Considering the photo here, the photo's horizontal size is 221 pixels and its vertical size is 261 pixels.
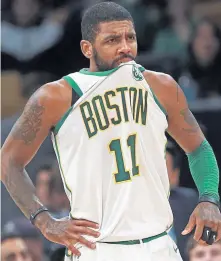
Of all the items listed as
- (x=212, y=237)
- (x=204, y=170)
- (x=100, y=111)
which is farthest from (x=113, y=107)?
(x=212, y=237)

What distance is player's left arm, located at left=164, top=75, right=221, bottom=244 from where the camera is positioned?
3367 mm

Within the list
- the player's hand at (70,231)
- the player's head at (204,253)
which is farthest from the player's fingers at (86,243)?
the player's head at (204,253)

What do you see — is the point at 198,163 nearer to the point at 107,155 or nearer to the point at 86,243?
the point at 107,155

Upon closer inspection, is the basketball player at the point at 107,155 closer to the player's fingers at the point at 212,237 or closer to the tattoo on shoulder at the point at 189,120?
the player's fingers at the point at 212,237

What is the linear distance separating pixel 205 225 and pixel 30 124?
0.85 m

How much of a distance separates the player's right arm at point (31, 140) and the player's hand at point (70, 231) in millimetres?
14

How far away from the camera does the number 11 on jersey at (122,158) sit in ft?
10.9

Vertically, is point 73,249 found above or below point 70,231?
below

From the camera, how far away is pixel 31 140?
3441mm

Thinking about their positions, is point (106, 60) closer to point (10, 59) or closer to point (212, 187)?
point (212, 187)

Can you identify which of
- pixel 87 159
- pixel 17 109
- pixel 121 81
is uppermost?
pixel 121 81

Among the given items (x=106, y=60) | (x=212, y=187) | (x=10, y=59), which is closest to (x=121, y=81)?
(x=106, y=60)

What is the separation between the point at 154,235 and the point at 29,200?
1.79 feet

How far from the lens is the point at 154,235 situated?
3.37 m
